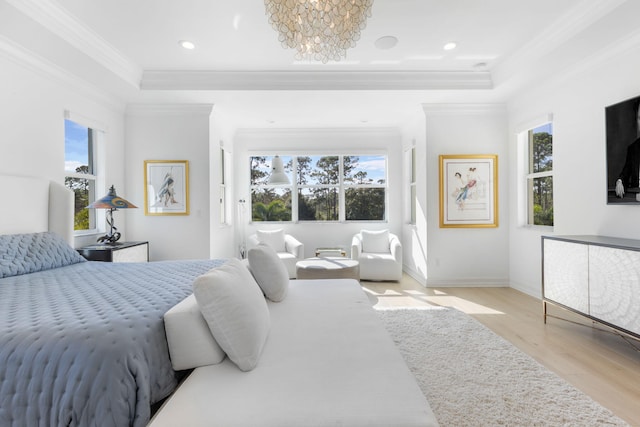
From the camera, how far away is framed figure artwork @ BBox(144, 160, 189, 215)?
4.31 metres

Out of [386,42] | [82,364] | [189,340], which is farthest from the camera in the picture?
[386,42]

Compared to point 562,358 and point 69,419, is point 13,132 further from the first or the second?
point 562,358

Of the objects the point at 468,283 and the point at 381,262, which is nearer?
the point at 468,283

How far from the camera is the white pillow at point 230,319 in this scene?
1282 mm

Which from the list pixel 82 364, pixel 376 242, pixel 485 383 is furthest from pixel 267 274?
pixel 376 242

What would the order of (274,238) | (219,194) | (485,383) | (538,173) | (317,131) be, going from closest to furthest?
(485,383) < (538,173) < (219,194) < (274,238) < (317,131)

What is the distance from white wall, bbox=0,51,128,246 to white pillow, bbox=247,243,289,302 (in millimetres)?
2431

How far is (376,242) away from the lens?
203 inches

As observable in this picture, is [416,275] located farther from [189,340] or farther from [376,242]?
[189,340]

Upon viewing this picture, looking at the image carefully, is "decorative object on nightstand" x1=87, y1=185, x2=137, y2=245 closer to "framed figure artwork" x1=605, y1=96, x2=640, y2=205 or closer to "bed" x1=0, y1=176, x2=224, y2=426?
"bed" x1=0, y1=176, x2=224, y2=426

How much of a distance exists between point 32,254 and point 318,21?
2.77 meters

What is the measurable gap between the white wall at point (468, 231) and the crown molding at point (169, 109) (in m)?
3.09

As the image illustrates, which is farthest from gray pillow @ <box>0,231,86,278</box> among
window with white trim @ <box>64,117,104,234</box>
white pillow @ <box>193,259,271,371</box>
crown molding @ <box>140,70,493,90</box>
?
crown molding @ <box>140,70,493,90</box>

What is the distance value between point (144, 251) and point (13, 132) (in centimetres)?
178
